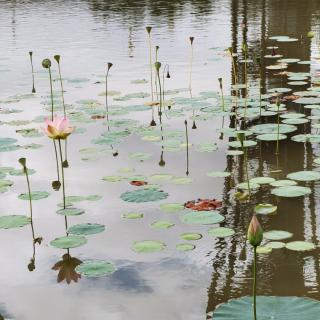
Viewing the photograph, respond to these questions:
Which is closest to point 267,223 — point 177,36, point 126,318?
point 126,318

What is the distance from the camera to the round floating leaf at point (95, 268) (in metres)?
2.63

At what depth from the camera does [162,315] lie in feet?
7.50

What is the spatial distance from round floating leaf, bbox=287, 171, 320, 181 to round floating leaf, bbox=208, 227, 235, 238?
741mm

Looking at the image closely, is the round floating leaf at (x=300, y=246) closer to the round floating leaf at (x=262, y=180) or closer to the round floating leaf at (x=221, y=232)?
the round floating leaf at (x=221, y=232)

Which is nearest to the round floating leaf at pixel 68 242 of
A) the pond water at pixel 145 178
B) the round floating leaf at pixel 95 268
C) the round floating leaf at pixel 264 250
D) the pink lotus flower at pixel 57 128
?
the pond water at pixel 145 178

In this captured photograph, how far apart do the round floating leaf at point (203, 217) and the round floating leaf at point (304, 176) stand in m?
0.61

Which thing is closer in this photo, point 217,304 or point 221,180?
point 217,304

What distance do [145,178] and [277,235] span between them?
1.01 m

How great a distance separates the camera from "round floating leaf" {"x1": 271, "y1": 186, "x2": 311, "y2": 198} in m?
3.31

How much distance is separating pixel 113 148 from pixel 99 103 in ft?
4.28

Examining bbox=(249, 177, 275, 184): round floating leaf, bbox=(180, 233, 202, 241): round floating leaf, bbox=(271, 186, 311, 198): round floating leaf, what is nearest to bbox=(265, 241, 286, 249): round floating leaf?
bbox=(180, 233, 202, 241): round floating leaf

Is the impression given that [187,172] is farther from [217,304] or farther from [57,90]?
A: [57,90]

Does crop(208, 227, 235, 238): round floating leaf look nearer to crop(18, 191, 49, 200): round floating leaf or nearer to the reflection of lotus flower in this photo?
the reflection of lotus flower

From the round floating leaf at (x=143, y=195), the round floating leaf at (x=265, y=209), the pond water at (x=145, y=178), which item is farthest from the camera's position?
the round floating leaf at (x=143, y=195)
